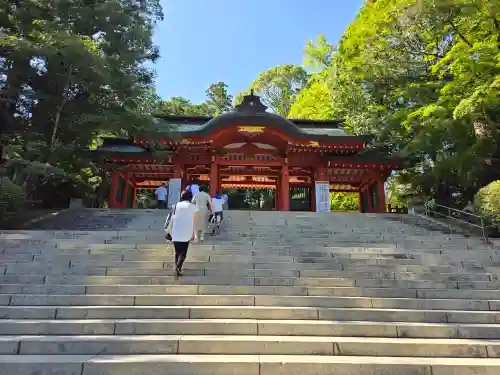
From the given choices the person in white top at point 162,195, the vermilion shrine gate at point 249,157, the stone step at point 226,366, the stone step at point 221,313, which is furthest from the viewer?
the person in white top at point 162,195

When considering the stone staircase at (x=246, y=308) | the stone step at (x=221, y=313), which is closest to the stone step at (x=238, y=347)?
the stone staircase at (x=246, y=308)

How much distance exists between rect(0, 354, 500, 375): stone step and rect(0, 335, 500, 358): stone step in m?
0.18

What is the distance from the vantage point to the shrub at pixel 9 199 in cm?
920

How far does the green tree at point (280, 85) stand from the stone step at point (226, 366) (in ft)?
101

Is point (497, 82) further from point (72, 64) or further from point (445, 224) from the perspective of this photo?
point (72, 64)

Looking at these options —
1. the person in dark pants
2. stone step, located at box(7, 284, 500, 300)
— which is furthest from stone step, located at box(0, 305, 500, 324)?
the person in dark pants

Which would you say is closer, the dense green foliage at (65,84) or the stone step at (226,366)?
the stone step at (226,366)

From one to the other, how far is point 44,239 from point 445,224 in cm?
1071

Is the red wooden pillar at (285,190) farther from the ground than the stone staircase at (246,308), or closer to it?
farther from the ground

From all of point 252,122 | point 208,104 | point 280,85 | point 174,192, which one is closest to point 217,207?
point 252,122

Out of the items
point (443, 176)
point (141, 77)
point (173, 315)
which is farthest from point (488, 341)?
point (141, 77)

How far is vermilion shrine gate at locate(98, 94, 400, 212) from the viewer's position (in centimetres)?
1457

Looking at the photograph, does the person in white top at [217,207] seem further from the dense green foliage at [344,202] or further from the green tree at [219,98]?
the green tree at [219,98]

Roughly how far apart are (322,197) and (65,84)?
1066 cm
